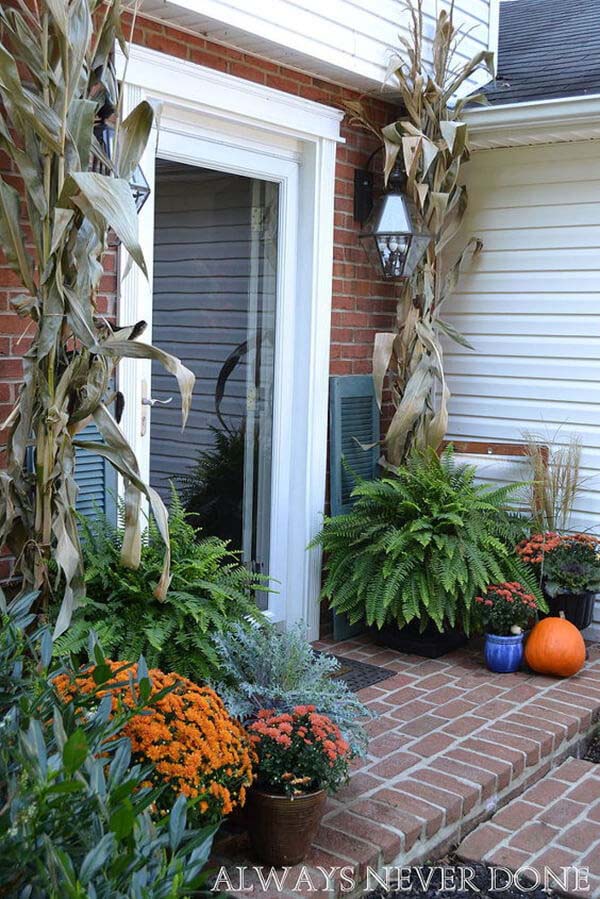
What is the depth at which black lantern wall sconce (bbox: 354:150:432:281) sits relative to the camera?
469 cm

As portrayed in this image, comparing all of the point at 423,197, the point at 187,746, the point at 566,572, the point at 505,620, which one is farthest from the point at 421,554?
the point at 187,746

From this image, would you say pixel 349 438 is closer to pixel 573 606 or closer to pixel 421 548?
pixel 421 548

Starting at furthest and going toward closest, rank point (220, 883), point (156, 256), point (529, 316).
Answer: point (529, 316) < point (156, 256) < point (220, 883)

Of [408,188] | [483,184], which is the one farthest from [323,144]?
[483,184]

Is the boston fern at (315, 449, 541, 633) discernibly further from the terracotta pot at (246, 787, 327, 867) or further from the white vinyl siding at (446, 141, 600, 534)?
the terracotta pot at (246, 787, 327, 867)

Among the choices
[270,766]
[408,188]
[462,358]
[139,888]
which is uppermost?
[408,188]

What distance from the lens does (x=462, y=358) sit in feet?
17.6

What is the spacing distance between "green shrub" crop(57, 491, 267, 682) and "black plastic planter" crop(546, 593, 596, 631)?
1.89m

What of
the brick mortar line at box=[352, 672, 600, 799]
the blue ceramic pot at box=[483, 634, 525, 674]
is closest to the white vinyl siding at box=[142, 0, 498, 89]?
the blue ceramic pot at box=[483, 634, 525, 674]

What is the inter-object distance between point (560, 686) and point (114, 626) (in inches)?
84.9

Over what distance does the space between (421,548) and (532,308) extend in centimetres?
154

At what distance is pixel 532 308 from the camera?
201 inches

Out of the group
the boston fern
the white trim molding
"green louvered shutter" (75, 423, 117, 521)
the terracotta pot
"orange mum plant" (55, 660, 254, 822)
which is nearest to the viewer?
"orange mum plant" (55, 660, 254, 822)

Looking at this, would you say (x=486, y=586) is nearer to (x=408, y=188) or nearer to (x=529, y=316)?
(x=529, y=316)
